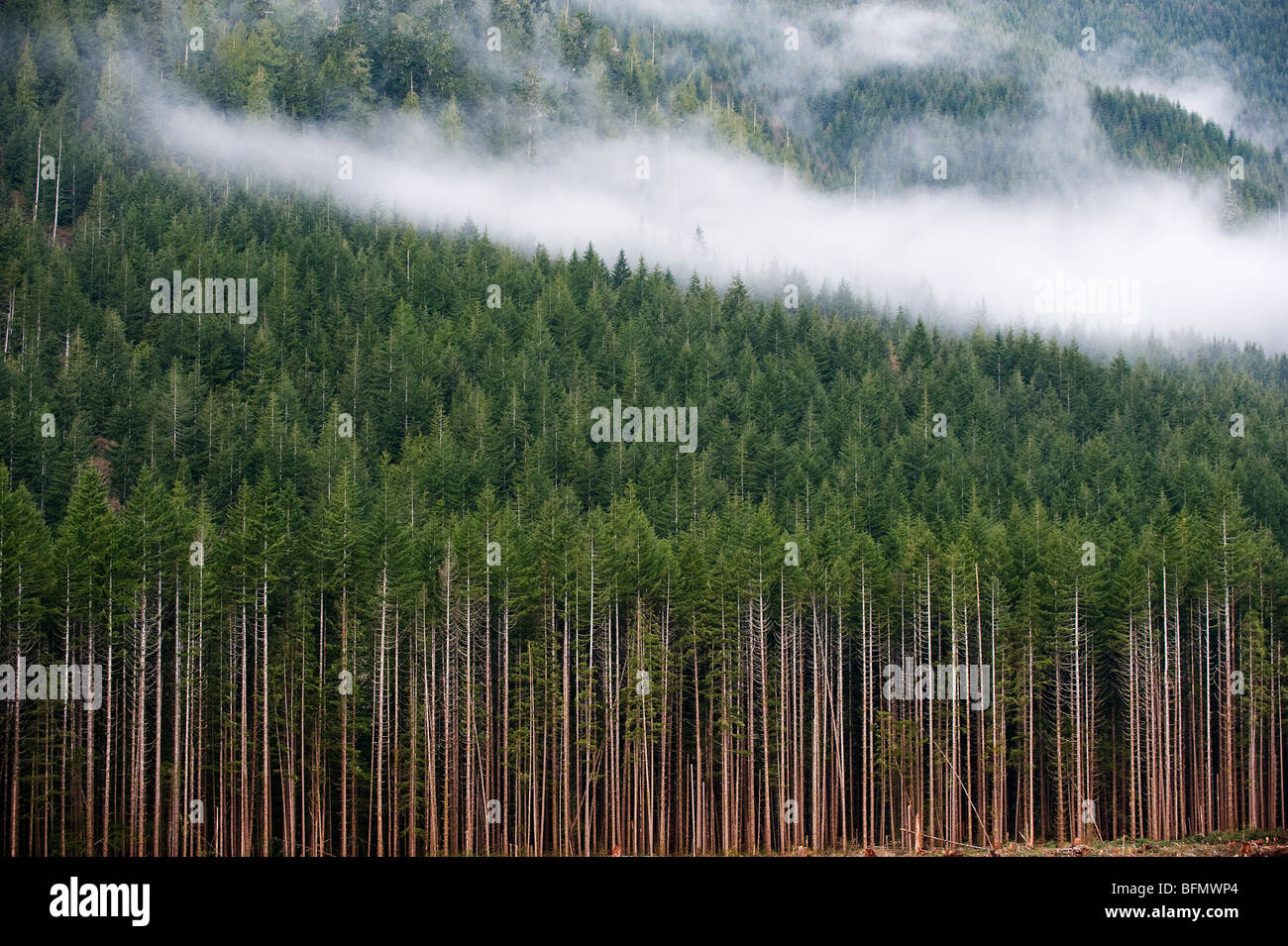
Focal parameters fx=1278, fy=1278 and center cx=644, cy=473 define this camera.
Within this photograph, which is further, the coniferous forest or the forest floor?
the coniferous forest

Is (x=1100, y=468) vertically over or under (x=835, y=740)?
over

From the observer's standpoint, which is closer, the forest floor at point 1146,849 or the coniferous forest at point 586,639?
the forest floor at point 1146,849

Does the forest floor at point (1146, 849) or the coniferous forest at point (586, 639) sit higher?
the coniferous forest at point (586, 639)

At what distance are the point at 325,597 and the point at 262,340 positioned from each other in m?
54.2

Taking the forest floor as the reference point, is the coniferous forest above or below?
above

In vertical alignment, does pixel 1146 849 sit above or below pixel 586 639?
below

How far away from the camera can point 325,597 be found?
192 ft

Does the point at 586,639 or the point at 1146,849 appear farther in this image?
the point at 586,639

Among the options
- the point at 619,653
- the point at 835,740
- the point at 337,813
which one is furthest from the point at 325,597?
the point at 835,740
